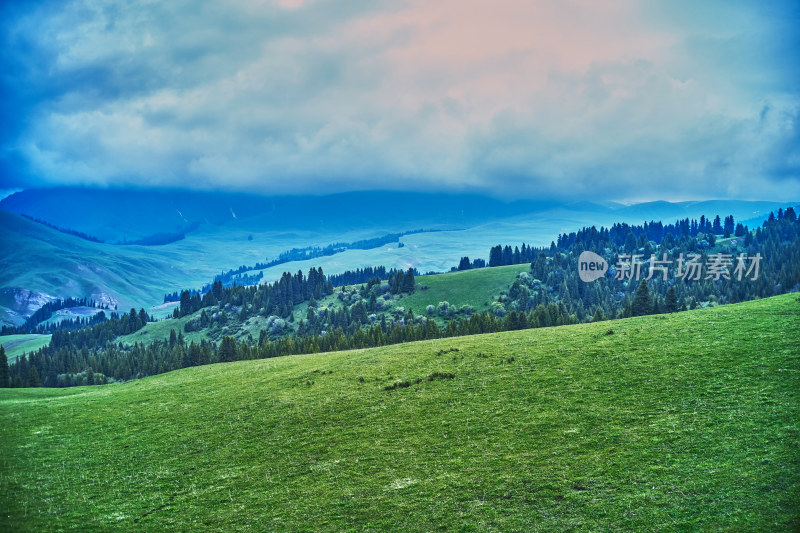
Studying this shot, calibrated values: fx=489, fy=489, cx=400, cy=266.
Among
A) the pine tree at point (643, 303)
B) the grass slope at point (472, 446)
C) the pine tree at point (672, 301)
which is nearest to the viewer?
the grass slope at point (472, 446)

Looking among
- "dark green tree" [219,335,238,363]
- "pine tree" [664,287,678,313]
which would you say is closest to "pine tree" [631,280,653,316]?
"pine tree" [664,287,678,313]

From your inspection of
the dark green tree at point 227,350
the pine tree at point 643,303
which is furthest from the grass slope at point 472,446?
the dark green tree at point 227,350

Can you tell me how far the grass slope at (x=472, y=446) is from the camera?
26641 millimetres

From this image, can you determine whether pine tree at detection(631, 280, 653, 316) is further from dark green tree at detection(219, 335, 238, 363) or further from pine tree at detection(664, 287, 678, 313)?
dark green tree at detection(219, 335, 238, 363)

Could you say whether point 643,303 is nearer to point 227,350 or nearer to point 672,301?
point 672,301

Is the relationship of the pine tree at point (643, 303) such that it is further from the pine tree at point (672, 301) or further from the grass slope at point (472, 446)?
the grass slope at point (472, 446)

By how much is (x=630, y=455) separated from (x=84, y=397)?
6620cm

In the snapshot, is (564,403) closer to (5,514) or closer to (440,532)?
(440,532)

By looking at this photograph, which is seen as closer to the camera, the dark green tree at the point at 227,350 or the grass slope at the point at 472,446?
the grass slope at the point at 472,446

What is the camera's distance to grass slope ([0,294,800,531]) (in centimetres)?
2664

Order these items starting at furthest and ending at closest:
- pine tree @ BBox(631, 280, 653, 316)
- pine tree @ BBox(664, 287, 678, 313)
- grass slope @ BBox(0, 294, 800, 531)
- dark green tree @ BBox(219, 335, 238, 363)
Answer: dark green tree @ BBox(219, 335, 238, 363)
pine tree @ BBox(631, 280, 653, 316)
pine tree @ BBox(664, 287, 678, 313)
grass slope @ BBox(0, 294, 800, 531)

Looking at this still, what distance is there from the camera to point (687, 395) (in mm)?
35750

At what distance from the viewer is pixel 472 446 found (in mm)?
34156

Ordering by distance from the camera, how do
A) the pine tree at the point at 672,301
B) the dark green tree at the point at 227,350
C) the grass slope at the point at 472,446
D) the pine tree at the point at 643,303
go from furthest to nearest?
the dark green tree at the point at 227,350
the pine tree at the point at 643,303
the pine tree at the point at 672,301
the grass slope at the point at 472,446
